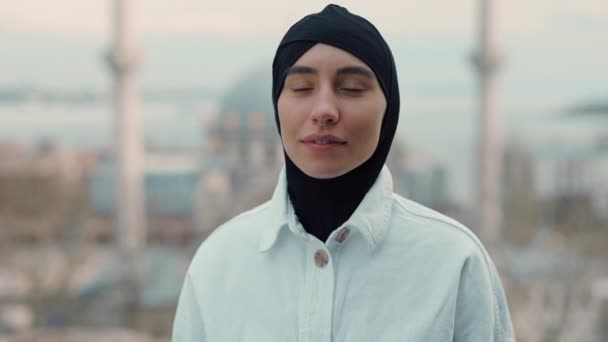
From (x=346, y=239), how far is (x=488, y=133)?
439 inches

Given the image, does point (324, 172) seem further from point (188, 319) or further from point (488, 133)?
point (488, 133)

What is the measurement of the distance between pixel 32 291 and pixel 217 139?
4.03m

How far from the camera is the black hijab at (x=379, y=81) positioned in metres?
0.76

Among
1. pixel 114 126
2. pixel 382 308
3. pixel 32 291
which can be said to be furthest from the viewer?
pixel 114 126

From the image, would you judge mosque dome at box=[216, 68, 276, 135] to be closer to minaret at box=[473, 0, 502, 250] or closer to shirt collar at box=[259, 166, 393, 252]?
minaret at box=[473, 0, 502, 250]

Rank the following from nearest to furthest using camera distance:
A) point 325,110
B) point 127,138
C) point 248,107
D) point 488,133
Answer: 1. point 325,110
2. point 488,133
3. point 127,138
4. point 248,107

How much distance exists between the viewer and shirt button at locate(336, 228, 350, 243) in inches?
30.6

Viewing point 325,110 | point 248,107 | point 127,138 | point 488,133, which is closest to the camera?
point 325,110

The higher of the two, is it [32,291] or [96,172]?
[96,172]

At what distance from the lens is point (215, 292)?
819mm

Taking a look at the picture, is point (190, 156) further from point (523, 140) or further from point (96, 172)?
point (523, 140)

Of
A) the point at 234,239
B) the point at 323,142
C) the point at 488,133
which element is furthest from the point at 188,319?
the point at 488,133

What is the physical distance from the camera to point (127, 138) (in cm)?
1230

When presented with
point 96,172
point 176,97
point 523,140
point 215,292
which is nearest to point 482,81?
point 523,140
